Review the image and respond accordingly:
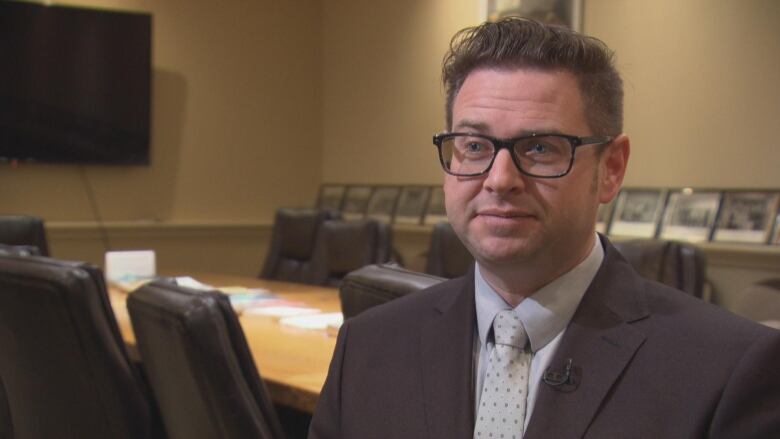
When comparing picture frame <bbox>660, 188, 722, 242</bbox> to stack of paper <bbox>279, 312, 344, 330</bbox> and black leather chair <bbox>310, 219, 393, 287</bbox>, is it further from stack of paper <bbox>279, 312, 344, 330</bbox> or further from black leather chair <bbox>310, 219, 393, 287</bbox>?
stack of paper <bbox>279, 312, 344, 330</bbox>

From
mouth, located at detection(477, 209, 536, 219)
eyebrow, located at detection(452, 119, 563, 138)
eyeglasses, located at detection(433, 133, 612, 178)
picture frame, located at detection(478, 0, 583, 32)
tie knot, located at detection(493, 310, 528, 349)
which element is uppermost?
picture frame, located at detection(478, 0, 583, 32)

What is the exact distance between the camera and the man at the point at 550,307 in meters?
1.12

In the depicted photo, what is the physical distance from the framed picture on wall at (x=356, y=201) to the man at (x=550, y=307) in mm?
5809

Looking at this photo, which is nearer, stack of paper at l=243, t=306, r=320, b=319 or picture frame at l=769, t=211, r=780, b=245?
stack of paper at l=243, t=306, r=320, b=319

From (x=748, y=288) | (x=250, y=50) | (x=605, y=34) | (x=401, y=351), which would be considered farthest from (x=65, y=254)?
(x=401, y=351)

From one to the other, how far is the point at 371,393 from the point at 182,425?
2.12ft

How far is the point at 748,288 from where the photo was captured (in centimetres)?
448

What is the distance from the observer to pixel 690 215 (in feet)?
16.5

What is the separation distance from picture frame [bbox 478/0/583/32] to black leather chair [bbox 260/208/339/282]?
1.58m

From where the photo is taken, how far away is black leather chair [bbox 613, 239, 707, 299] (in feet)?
9.98

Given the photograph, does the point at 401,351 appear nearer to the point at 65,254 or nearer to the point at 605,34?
the point at 605,34

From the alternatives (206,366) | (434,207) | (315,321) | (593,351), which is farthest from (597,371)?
(434,207)

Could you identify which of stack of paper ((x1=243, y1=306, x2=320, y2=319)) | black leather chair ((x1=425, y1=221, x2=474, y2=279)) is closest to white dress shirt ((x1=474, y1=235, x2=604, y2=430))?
stack of paper ((x1=243, y1=306, x2=320, y2=319))

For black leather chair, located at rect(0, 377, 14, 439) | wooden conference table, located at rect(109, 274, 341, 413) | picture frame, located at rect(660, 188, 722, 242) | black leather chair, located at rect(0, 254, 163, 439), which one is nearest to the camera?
black leather chair, located at rect(0, 254, 163, 439)
